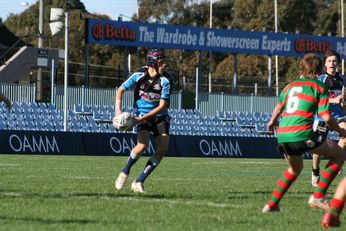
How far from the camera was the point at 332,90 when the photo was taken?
15.5 m

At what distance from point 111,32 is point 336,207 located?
35.2 m

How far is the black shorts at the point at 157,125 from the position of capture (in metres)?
13.4

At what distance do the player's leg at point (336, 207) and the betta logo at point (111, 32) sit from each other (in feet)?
113

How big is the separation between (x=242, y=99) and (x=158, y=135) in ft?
116

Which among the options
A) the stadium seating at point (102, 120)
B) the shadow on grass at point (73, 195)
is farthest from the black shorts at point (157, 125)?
the stadium seating at point (102, 120)

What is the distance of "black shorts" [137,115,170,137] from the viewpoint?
A: 13359 millimetres

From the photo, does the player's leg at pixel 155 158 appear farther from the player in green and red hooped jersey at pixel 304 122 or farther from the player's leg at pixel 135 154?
the player in green and red hooped jersey at pixel 304 122

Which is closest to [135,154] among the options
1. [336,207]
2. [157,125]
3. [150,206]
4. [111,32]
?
[157,125]

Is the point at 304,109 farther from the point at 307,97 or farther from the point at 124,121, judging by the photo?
the point at 124,121

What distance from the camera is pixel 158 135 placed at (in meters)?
13.5

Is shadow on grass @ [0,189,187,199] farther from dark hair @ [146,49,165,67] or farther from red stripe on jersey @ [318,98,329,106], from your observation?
red stripe on jersey @ [318,98,329,106]

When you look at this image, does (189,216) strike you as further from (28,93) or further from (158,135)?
(28,93)

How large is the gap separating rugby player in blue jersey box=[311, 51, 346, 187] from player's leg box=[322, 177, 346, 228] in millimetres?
5486

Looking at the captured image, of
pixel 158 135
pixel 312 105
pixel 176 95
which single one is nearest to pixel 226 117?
pixel 176 95
